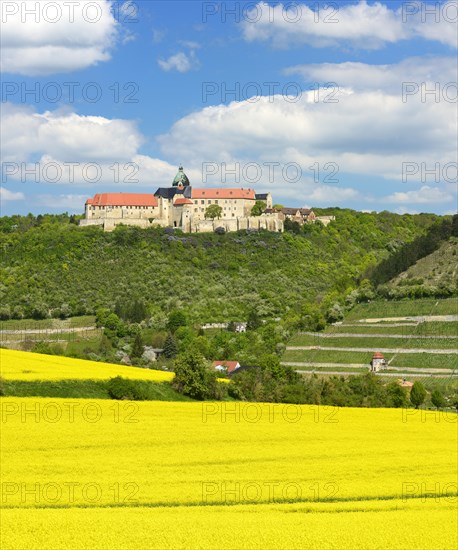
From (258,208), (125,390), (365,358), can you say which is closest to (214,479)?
(125,390)

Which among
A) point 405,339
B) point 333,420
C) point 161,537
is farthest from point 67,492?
point 405,339

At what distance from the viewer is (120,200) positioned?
17150cm

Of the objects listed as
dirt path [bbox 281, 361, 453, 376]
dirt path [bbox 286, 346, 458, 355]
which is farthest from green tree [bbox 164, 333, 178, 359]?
dirt path [bbox 281, 361, 453, 376]

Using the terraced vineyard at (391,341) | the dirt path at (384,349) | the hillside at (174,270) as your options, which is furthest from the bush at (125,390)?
the hillside at (174,270)

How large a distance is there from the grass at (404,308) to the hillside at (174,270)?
867 inches

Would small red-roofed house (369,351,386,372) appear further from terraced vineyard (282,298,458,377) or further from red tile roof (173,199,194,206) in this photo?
red tile roof (173,199,194,206)

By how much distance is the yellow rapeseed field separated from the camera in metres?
49.0

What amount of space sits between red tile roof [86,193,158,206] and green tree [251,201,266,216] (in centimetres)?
1884

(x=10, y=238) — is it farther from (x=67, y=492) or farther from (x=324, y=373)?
(x=67, y=492)

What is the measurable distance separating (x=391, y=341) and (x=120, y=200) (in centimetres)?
9205

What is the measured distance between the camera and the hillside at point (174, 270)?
13175cm

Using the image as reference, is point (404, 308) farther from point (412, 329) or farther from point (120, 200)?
point (120, 200)

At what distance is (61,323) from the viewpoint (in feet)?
413

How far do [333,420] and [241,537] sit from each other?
83.4ft
